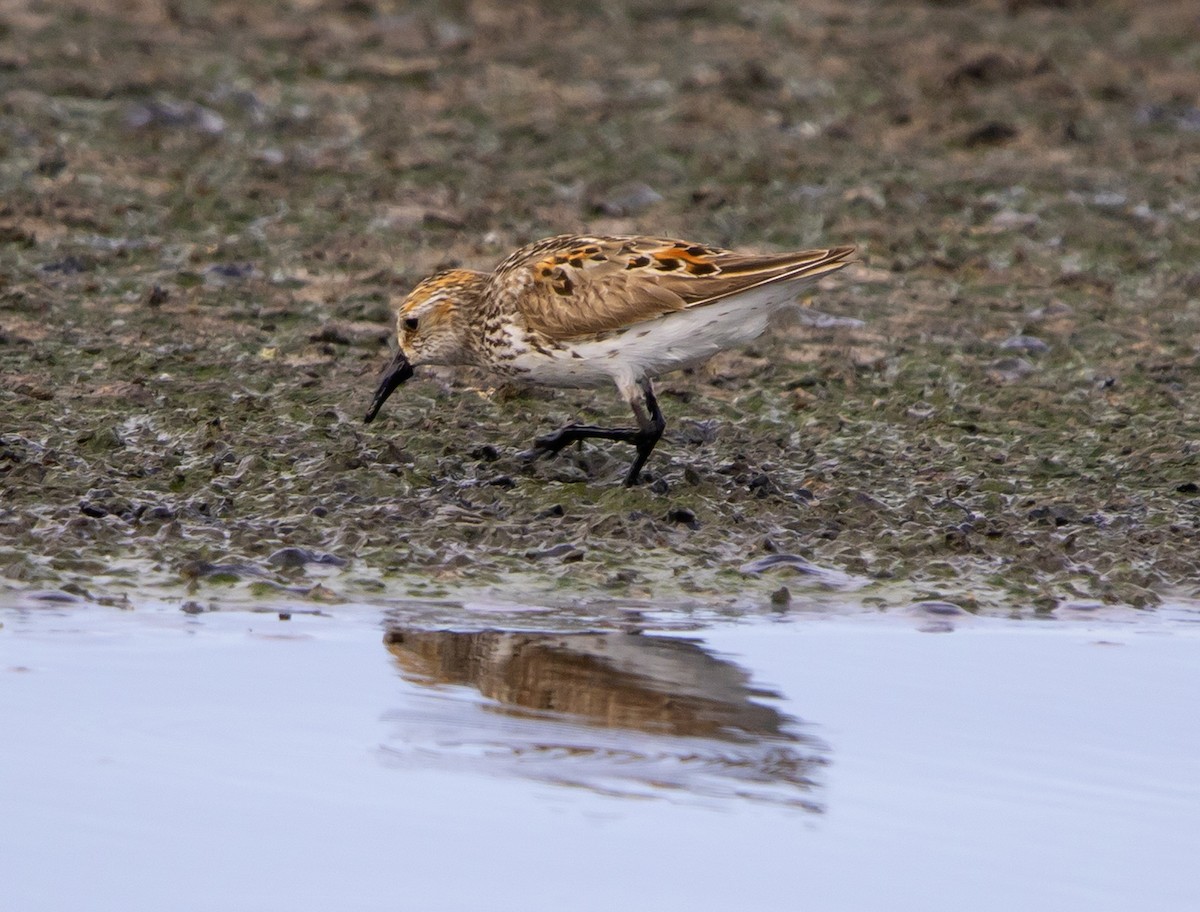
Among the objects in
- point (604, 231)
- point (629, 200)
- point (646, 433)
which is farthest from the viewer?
point (629, 200)

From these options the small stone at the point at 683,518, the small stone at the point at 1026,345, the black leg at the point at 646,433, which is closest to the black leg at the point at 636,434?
the black leg at the point at 646,433

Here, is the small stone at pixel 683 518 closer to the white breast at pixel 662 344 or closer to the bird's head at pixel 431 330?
the white breast at pixel 662 344

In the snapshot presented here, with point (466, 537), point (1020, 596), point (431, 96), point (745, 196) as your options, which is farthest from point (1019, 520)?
point (431, 96)

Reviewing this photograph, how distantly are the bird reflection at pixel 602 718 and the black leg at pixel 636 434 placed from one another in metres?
1.71

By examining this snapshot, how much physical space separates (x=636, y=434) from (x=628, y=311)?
58 cm

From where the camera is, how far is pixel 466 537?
309 inches

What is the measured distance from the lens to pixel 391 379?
9062 millimetres

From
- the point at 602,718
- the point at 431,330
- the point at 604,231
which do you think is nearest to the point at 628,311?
the point at 431,330

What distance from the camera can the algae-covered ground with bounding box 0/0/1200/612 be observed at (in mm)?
7859

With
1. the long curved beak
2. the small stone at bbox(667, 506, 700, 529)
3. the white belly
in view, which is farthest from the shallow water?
the long curved beak

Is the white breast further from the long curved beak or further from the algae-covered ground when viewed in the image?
the long curved beak

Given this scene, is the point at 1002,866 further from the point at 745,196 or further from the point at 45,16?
the point at 45,16

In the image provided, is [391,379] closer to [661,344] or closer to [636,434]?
[636,434]

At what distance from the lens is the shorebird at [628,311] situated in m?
8.20
